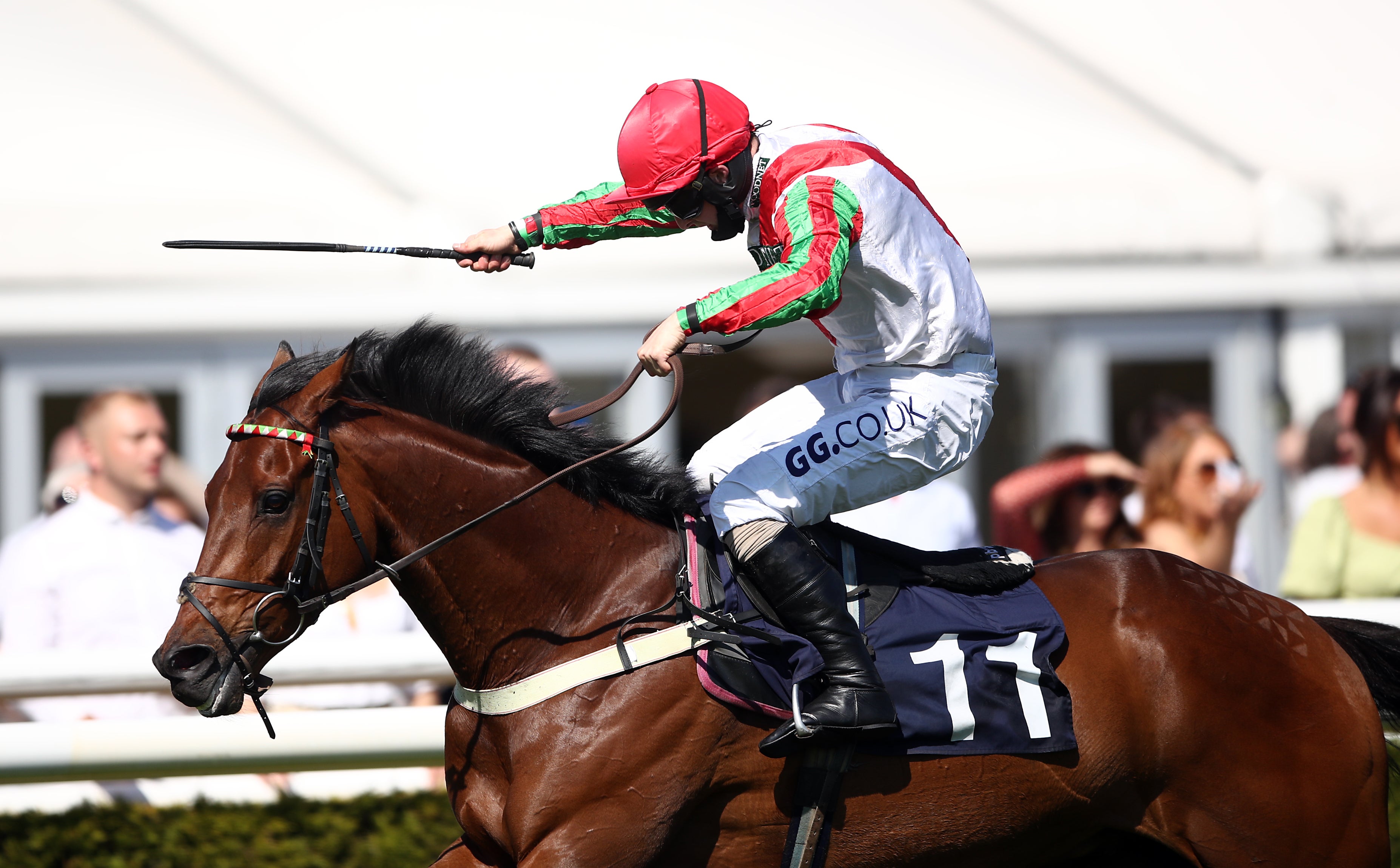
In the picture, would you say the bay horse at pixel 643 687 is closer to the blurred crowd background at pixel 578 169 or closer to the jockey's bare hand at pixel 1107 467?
the jockey's bare hand at pixel 1107 467

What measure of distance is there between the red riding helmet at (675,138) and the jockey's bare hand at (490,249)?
46cm

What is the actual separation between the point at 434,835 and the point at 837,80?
3.83 m

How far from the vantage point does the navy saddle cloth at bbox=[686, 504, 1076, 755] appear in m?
2.54

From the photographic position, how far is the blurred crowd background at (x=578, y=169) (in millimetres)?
5828

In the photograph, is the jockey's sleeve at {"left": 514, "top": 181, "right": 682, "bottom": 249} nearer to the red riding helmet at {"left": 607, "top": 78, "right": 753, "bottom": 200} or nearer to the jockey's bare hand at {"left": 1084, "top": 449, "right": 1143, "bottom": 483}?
the red riding helmet at {"left": 607, "top": 78, "right": 753, "bottom": 200}

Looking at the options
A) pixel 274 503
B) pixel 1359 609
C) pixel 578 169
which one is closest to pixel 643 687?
pixel 274 503

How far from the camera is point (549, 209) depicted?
2982 mm

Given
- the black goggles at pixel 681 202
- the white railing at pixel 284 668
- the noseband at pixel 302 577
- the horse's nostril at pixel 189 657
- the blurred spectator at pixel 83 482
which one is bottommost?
the white railing at pixel 284 668

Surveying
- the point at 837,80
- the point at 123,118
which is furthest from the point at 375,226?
the point at 837,80

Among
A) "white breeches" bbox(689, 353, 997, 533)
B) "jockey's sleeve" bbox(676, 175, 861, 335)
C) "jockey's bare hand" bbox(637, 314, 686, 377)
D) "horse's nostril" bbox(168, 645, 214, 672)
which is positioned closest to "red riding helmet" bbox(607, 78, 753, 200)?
"jockey's sleeve" bbox(676, 175, 861, 335)

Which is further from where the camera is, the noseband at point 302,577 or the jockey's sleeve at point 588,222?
the jockey's sleeve at point 588,222

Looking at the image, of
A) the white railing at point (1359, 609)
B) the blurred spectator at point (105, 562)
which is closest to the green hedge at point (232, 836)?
the blurred spectator at point (105, 562)

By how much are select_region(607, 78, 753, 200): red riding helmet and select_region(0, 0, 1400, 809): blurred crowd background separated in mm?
3247

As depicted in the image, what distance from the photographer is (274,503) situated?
2420 millimetres
